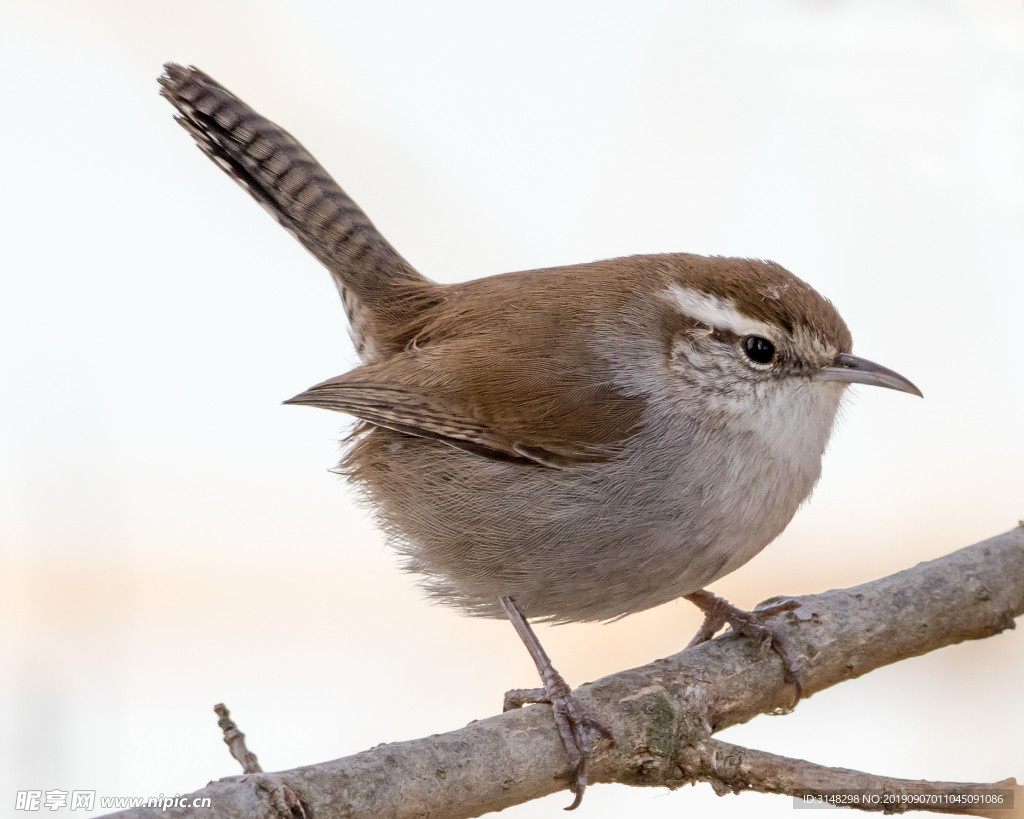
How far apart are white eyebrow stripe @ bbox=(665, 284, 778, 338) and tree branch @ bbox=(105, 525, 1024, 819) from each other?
961 millimetres

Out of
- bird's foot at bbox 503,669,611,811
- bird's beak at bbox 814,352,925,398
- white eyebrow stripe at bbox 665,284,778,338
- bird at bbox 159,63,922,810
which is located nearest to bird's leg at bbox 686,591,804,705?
bird at bbox 159,63,922,810

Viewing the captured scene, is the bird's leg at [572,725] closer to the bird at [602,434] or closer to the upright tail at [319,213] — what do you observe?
the bird at [602,434]

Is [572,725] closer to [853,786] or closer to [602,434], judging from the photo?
[853,786]

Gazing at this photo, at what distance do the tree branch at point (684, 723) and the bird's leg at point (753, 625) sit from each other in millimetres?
34

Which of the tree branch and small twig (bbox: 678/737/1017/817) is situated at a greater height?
the tree branch

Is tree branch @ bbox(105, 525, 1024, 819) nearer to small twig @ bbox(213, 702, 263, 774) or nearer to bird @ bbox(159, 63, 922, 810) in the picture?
bird @ bbox(159, 63, 922, 810)

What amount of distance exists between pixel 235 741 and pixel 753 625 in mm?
1630

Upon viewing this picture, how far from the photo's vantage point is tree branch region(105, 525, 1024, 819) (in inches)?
87.5

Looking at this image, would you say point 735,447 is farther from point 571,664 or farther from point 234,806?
point 234,806

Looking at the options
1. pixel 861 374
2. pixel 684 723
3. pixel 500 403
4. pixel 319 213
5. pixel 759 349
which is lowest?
pixel 684 723

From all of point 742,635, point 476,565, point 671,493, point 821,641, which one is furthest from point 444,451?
point 821,641

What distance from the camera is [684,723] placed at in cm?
279

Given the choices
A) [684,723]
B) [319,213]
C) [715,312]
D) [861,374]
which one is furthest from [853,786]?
[319,213]

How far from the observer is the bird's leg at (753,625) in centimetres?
312
